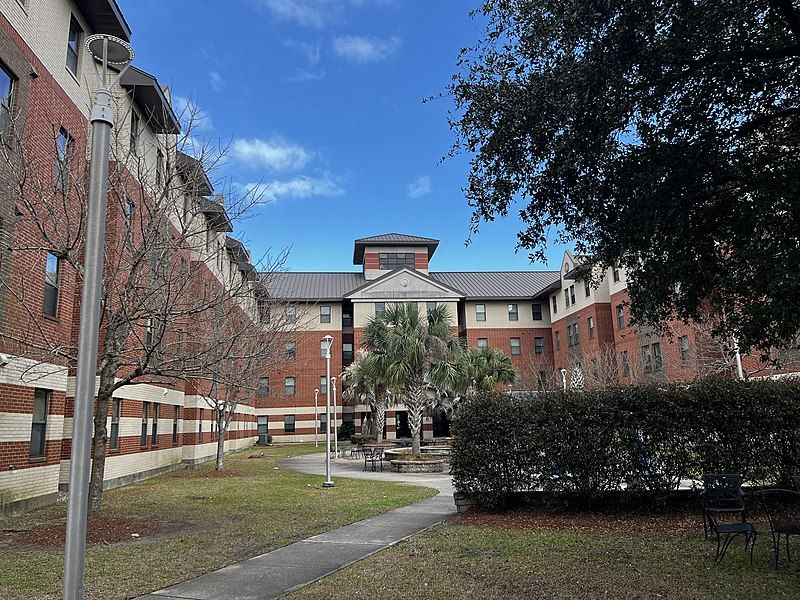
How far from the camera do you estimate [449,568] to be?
8.33 m

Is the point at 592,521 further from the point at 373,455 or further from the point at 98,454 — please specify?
the point at 373,455

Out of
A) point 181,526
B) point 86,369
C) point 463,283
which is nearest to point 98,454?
point 181,526

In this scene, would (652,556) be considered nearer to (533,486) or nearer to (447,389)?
Result: (533,486)

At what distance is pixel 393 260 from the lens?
2405 inches

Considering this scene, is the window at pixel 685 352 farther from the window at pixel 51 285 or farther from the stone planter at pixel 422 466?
the window at pixel 51 285

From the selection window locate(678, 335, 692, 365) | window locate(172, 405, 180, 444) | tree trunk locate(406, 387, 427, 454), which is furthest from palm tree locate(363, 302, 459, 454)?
window locate(678, 335, 692, 365)

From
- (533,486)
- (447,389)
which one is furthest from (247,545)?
(447,389)

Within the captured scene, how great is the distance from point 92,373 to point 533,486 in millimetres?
10256

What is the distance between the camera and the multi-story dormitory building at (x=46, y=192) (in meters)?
13.5

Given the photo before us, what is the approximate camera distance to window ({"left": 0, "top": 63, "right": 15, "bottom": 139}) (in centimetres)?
1348

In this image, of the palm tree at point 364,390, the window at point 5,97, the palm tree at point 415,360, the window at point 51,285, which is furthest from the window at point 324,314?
the window at point 5,97

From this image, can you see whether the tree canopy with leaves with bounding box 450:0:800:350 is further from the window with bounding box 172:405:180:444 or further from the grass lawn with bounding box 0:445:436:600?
the window with bounding box 172:405:180:444

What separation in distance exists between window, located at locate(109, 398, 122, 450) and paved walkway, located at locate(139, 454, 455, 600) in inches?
434

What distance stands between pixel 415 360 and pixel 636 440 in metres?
15.6
